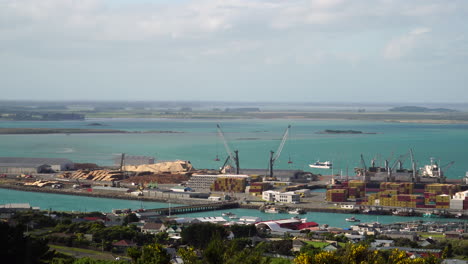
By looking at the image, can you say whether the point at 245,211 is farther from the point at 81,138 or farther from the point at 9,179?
the point at 81,138

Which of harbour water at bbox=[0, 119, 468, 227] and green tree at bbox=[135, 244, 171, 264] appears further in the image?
harbour water at bbox=[0, 119, 468, 227]

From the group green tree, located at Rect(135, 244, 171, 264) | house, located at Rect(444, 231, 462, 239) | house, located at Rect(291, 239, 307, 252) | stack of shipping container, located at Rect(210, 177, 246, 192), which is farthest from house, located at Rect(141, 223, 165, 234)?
stack of shipping container, located at Rect(210, 177, 246, 192)

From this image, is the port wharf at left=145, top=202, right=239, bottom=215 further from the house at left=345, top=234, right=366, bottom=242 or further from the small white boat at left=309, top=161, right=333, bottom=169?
the small white boat at left=309, top=161, right=333, bottom=169

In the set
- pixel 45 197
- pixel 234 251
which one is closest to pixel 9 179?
pixel 45 197

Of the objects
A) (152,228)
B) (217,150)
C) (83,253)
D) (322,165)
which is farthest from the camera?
(217,150)

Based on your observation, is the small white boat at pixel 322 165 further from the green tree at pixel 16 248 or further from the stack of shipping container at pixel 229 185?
the green tree at pixel 16 248

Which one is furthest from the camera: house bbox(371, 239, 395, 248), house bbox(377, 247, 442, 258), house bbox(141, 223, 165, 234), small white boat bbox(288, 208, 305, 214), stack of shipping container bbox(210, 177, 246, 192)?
stack of shipping container bbox(210, 177, 246, 192)

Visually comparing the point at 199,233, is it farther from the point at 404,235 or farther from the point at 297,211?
the point at 297,211

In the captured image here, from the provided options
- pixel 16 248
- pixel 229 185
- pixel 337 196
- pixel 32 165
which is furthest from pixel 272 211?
pixel 32 165

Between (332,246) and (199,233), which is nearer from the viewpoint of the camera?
(332,246)
